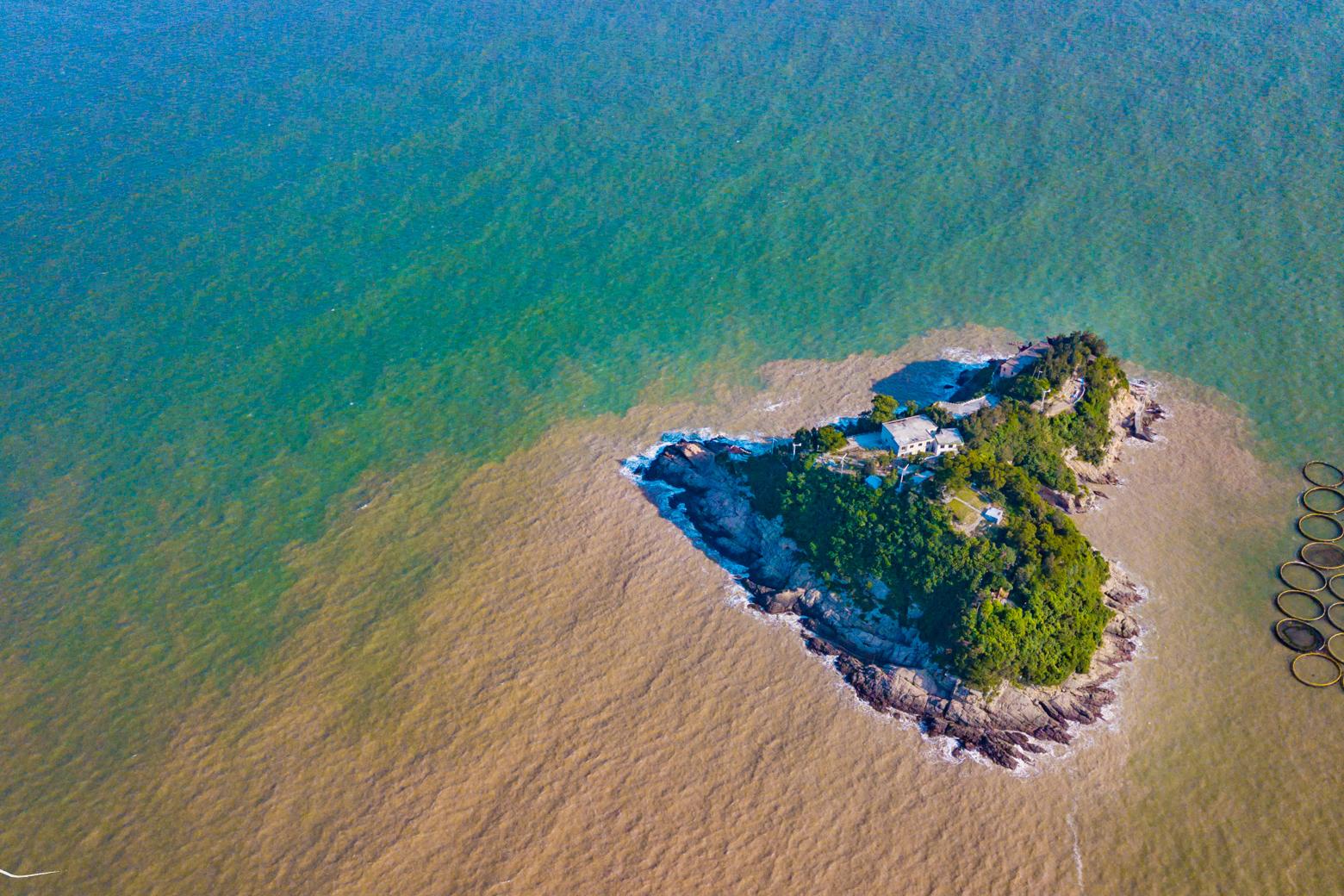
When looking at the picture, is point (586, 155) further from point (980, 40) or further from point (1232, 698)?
point (1232, 698)

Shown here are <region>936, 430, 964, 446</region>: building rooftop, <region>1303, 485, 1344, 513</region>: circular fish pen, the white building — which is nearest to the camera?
the white building

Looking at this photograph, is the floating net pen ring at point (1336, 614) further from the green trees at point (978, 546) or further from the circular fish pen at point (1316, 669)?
the green trees at point (978, 546)

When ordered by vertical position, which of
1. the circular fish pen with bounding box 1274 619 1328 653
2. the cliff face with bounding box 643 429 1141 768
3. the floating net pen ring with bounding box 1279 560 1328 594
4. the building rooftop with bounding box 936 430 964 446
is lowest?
the circular fish pen with bounding box 1274 619 1328 653

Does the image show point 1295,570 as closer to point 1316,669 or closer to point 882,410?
point 1316,669

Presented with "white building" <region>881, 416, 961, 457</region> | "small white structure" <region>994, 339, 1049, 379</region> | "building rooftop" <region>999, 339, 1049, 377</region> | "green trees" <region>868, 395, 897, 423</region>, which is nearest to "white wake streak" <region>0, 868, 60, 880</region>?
"white building" <region>881, 416, 961, 457</region>

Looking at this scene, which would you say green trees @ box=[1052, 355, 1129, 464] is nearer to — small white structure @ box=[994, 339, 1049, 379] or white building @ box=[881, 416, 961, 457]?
small white structure @ box=[994, 339, 1049, 379]

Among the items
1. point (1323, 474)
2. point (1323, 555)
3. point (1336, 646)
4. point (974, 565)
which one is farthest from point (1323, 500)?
point (974, 565)
